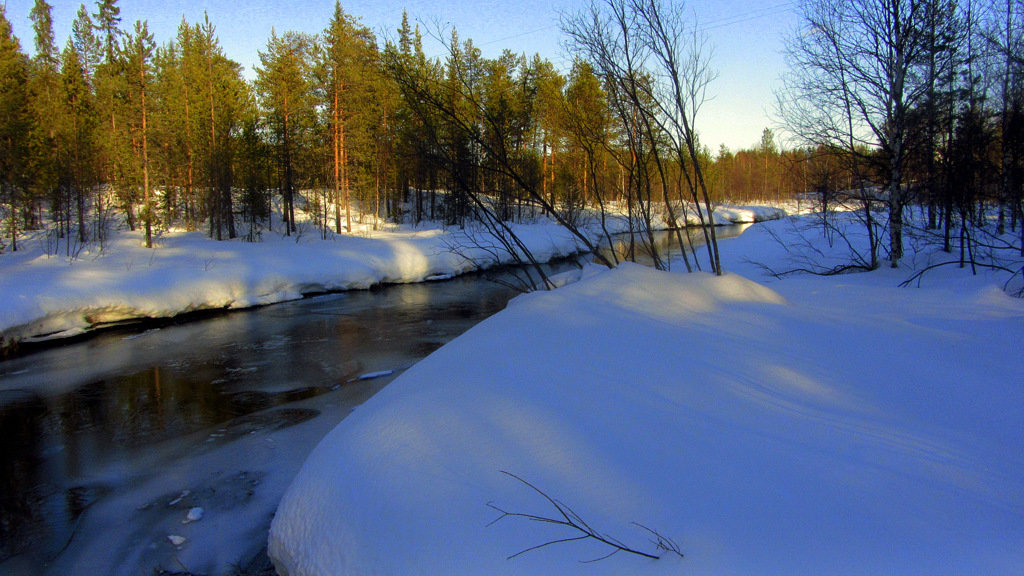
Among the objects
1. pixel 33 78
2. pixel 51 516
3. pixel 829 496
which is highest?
pixel 33 78

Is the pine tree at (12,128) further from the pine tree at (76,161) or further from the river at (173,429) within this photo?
the river at (173,429)

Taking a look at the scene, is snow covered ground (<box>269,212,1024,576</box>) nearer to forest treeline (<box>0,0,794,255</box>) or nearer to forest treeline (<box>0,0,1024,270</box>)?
forest treeline (<box>0,0,1024,270</box>)

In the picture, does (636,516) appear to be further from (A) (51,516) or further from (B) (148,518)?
(A) (51,516)

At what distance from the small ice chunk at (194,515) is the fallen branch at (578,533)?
9.80ft

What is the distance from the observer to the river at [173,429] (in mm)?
4195

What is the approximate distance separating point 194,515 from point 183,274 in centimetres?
1229

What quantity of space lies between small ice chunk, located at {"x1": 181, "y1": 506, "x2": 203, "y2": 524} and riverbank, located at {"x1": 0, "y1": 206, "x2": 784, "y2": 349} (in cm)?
454

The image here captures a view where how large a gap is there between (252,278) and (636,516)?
51.7 feet

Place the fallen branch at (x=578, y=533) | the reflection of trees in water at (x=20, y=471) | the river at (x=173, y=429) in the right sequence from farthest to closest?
the reflection of trees in water at (x=20, y=471)
the river at (x=173, y=429)
the fallen branch at (x=578, y=533)

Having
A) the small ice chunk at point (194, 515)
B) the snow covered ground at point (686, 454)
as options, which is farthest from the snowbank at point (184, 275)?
the small ice chunk at point (194, 515)

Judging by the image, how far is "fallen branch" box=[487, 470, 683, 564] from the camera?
7.50 ft

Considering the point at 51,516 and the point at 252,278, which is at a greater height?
the point at 252,278

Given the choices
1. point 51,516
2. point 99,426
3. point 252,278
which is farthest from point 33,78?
point 51,516

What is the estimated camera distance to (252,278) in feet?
52.9
